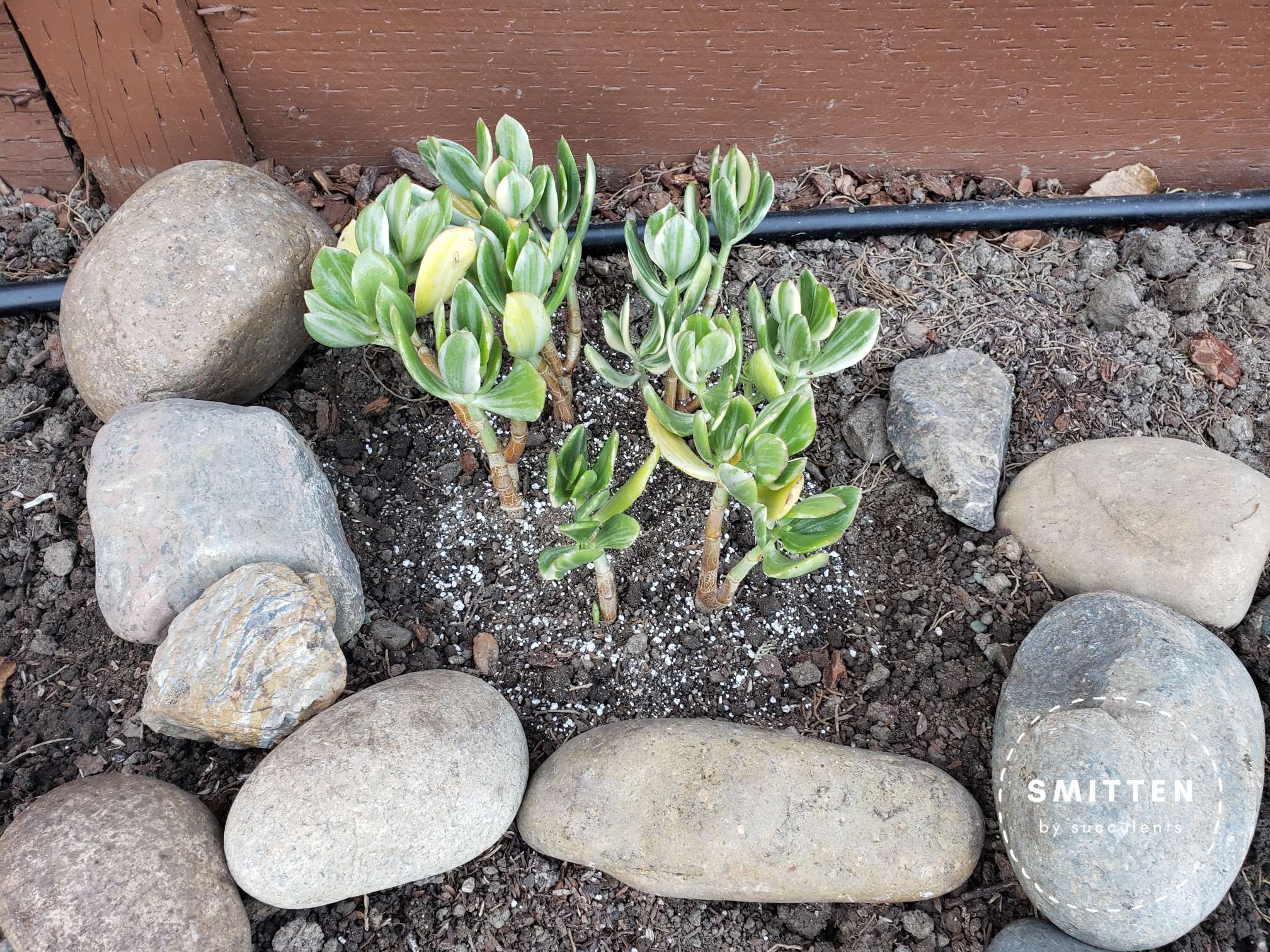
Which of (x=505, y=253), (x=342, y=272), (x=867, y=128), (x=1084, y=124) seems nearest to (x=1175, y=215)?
(x=1084, y=124)

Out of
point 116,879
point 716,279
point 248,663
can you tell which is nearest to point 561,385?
point 716,279

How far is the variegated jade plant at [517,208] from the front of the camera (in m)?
1.69

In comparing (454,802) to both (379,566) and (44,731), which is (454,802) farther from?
(44,731)

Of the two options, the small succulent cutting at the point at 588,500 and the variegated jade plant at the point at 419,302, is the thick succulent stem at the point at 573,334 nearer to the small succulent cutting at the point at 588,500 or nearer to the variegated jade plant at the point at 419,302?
the variegated jade plant at the point at 419,302

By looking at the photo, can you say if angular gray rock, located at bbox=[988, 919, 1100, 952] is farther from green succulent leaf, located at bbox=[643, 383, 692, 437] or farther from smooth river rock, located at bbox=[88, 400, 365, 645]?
smooth river rock, located at bbox=[88, 400, 365, 645]

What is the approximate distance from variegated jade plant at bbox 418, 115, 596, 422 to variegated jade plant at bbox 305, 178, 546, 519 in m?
0.06

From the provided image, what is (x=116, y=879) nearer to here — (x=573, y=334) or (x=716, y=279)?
(x=573, y=334)

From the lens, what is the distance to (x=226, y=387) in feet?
6.65

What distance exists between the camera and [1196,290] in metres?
2.32

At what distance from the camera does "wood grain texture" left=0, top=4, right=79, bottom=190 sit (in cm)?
227

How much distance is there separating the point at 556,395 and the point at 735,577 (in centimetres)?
58

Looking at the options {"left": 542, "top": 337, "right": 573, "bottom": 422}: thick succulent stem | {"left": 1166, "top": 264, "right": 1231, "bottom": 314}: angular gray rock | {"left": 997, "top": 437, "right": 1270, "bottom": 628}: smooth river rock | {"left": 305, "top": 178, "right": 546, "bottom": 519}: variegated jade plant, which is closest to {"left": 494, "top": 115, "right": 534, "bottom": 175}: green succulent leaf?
{"left": 305, "top": 178, "right": 546, "bottom": 519}: variegated jade plant

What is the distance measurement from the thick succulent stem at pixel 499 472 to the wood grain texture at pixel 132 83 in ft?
3.79

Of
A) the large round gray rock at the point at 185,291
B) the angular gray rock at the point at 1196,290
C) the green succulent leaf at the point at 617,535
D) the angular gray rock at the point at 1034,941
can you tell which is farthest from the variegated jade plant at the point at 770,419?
the angular gray rock at the point at 1196,290
